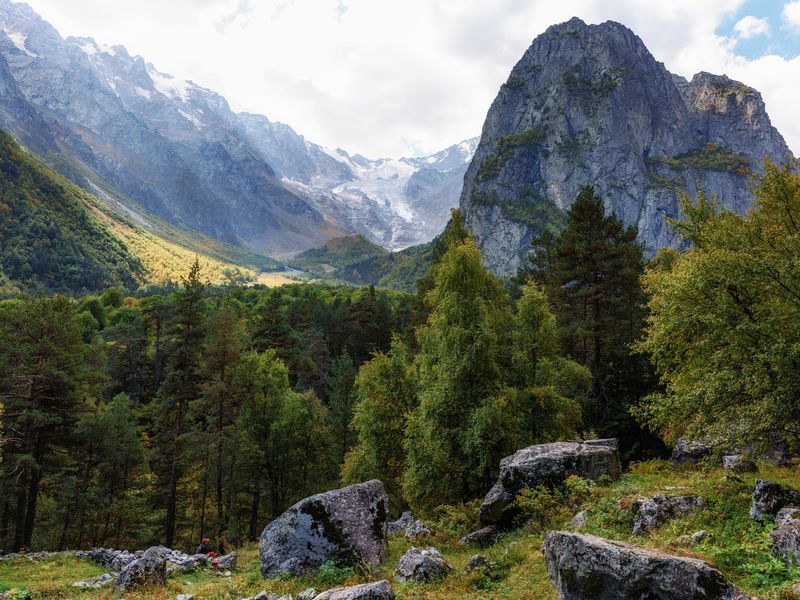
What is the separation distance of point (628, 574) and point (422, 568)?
5842mm

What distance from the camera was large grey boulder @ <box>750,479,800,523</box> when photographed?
1066cm

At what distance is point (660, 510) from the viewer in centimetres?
Answer: 1184

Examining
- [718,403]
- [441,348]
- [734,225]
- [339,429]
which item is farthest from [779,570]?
[339,429]

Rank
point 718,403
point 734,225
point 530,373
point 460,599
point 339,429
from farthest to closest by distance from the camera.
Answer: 1. point 339,429
2. point 530,373
3. point 734,225
4. point 718,403
5. point 460,599

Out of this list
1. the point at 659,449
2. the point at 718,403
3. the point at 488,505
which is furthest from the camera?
the point at 659,449

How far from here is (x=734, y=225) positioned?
1527 centimetres

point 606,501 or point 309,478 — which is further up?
point 606,501

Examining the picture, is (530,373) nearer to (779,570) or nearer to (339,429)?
(779,570)

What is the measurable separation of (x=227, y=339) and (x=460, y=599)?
27833 mm

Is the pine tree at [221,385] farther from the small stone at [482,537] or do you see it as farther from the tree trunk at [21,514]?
the small stone at [482,537]

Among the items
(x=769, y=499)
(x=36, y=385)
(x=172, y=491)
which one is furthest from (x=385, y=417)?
(x=36, y=385)

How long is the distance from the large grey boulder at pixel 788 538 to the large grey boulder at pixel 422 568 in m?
7.11

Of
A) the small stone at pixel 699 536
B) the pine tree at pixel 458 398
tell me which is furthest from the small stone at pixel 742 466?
the pine tree at pixel 458 398

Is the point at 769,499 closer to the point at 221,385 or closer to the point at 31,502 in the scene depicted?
the point at 221,385
